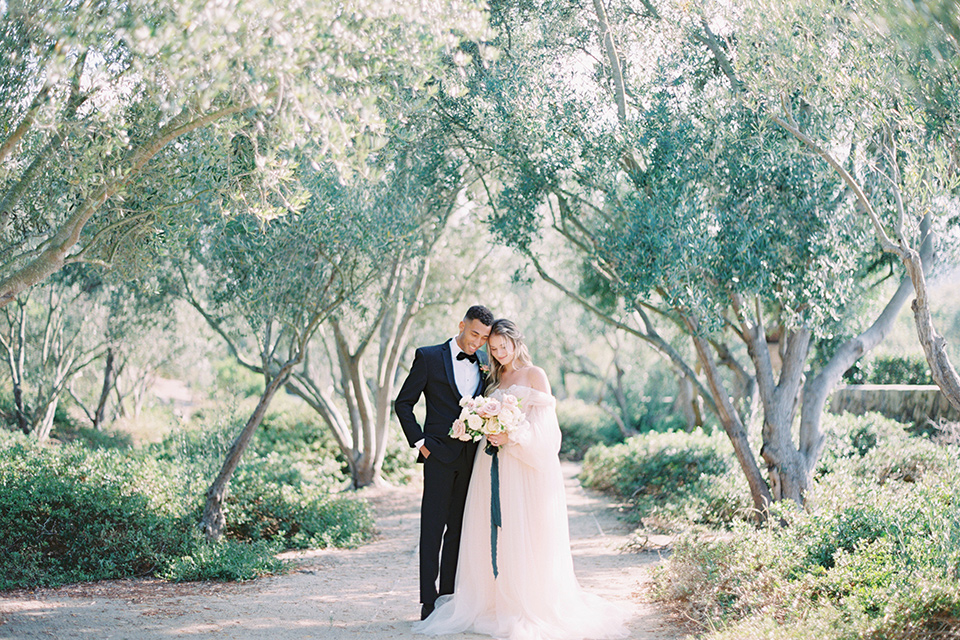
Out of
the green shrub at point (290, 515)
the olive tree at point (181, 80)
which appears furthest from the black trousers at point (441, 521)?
the green shrub at point (290, 515)

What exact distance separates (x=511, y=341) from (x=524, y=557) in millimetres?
1568

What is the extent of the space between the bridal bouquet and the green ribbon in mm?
366

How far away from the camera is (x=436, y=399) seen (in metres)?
5.90

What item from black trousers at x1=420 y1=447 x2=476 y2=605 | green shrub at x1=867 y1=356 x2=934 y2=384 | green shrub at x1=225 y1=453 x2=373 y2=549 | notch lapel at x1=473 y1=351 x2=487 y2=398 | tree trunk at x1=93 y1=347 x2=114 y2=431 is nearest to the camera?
black trousers at x1=420 y1=447 x2=476 y2=605

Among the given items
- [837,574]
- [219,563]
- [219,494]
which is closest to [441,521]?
[837,574]

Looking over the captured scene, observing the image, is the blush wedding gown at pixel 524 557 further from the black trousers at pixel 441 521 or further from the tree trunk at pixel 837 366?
the tree trunk at pixel 837 366

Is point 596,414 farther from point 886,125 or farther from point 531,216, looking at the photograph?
point 886,125

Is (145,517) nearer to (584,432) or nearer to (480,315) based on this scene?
(480,315)

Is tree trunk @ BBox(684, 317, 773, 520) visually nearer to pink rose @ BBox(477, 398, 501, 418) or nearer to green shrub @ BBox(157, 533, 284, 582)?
pink rose @ BBox(477, 398, 501, 418)

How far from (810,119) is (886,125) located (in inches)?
34.1

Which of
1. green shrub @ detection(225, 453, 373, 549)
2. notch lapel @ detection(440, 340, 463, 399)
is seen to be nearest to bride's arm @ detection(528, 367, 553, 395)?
notch lapel @ detection(440, 340, 463, 399)

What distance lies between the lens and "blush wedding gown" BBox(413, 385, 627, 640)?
17.7ft

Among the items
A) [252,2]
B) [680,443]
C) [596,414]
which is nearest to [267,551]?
[252,2]

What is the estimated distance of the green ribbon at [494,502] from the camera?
18.3 feet
